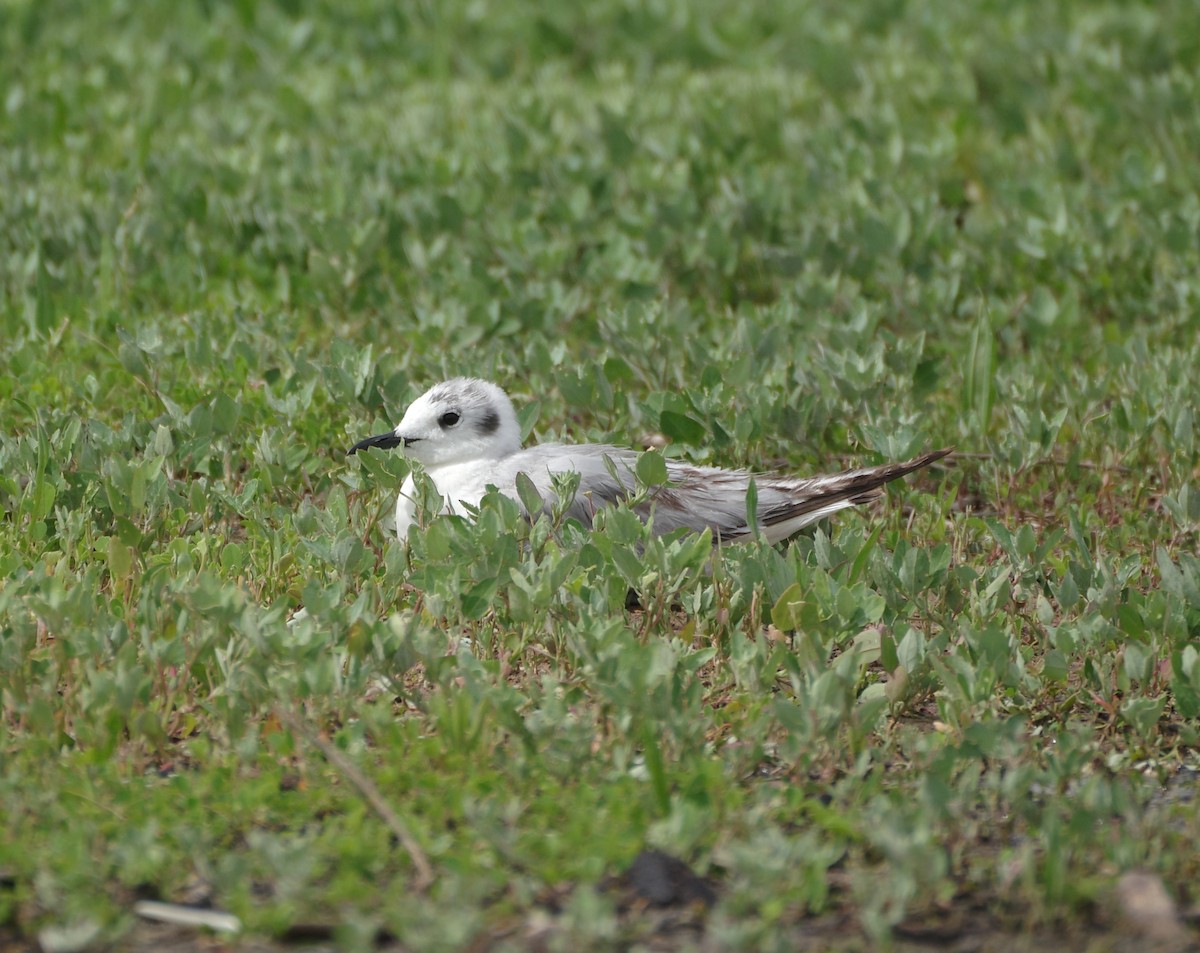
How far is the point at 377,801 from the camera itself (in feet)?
12.5

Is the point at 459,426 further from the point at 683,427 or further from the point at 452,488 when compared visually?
the point at 683,427

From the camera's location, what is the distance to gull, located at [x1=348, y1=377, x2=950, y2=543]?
5.70m

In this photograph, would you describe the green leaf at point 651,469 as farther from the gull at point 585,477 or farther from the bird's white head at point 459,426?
the bird's white head at point 459,426

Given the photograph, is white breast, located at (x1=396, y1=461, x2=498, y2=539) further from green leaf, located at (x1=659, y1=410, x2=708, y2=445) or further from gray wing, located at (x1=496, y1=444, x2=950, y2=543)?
green leaf, located at (x1=659, y1=410, x2=708, y2=445)

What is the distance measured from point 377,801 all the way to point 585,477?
2.12 meters

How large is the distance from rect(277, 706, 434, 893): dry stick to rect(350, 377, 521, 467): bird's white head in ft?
6.94

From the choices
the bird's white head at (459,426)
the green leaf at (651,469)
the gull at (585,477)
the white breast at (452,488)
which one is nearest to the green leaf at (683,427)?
the gull at (585,477)

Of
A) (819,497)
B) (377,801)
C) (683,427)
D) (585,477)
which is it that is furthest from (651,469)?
(377,801)

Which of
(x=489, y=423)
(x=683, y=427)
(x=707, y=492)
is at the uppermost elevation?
(x=489, y=423)

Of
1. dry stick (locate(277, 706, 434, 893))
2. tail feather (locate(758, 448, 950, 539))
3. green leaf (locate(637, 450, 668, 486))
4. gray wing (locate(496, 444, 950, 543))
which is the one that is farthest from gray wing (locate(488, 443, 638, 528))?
dry stick (locate(277, 706, 434, 893))

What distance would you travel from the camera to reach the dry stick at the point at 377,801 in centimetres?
368

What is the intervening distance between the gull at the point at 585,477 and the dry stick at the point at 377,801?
5.13 ft

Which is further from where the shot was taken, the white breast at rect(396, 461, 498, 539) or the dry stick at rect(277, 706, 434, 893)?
the white breast at rect(396, 461, 498, 539)

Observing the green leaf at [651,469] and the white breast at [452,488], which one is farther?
the white breast at [452,488]
